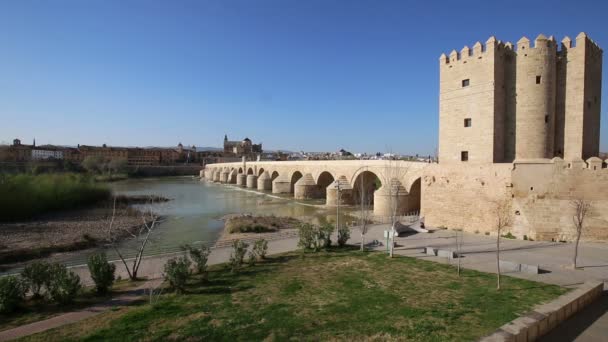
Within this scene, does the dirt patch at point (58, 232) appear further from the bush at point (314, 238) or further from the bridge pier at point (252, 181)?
the bridge pier at point (252, 181)

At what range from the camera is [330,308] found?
6047 millimetres

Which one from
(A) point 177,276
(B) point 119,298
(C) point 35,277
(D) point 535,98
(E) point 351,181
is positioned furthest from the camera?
(E) point 351,181

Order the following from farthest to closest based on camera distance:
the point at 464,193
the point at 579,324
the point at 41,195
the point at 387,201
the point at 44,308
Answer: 1. the point at 41,195
2. the point at 387,201
3. the point at 464,193
4. the point at 44,308
5. the point at 579,324

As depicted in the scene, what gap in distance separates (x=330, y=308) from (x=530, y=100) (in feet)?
41.3

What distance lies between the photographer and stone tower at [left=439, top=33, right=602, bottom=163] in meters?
12.8

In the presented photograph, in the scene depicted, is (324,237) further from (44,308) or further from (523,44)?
(523,44)

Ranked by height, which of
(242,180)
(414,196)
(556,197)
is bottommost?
(242,180)

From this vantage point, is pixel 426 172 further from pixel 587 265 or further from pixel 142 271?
pixel 142 271

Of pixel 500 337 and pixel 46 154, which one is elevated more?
pixel 46 154

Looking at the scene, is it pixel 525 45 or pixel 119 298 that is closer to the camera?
pixel 119 298

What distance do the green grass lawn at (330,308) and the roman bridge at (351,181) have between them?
3344mm

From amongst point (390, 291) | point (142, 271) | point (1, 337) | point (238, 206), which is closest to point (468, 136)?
point (390, 291)

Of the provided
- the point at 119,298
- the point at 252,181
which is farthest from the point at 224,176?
the point at 119,298

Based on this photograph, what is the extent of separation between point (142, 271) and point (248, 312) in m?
5.15
